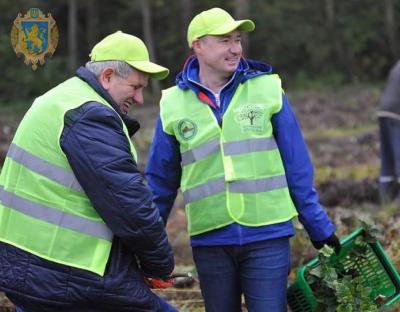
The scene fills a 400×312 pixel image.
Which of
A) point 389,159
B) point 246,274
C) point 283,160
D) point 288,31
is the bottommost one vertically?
point 288,31

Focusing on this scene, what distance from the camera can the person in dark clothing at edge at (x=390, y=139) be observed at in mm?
9875

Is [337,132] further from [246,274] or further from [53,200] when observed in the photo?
[53,200]

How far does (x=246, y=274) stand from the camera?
4.50 metres

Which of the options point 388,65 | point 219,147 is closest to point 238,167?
point 219,147

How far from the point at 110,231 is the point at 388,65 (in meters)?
37.2

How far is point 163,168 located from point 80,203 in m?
1.12

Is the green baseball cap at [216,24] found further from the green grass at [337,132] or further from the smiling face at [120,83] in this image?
the green grass at [337,132]

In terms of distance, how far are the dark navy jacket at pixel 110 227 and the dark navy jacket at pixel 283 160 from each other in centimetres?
67

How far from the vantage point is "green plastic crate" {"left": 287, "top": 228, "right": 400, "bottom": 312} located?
16.4ft

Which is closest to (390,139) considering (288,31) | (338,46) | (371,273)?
(371,273)

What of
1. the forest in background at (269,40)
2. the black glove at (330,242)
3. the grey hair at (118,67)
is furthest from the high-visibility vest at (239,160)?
the forest in background at (269,40)

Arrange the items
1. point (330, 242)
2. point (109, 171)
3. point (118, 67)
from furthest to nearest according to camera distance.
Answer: point (330, 242)
point (118, 67)
point (109, 171)

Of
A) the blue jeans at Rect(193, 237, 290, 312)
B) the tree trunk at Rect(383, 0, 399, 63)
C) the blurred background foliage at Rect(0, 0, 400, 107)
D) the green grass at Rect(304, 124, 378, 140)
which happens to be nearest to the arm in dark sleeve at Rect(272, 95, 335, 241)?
the blue jeans at Rect(193, 237, 290, 312)

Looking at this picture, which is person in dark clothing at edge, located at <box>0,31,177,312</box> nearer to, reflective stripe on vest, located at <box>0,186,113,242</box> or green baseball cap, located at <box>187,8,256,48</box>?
reflective stripe on vest, located at <box>0,186,113,242</box>
